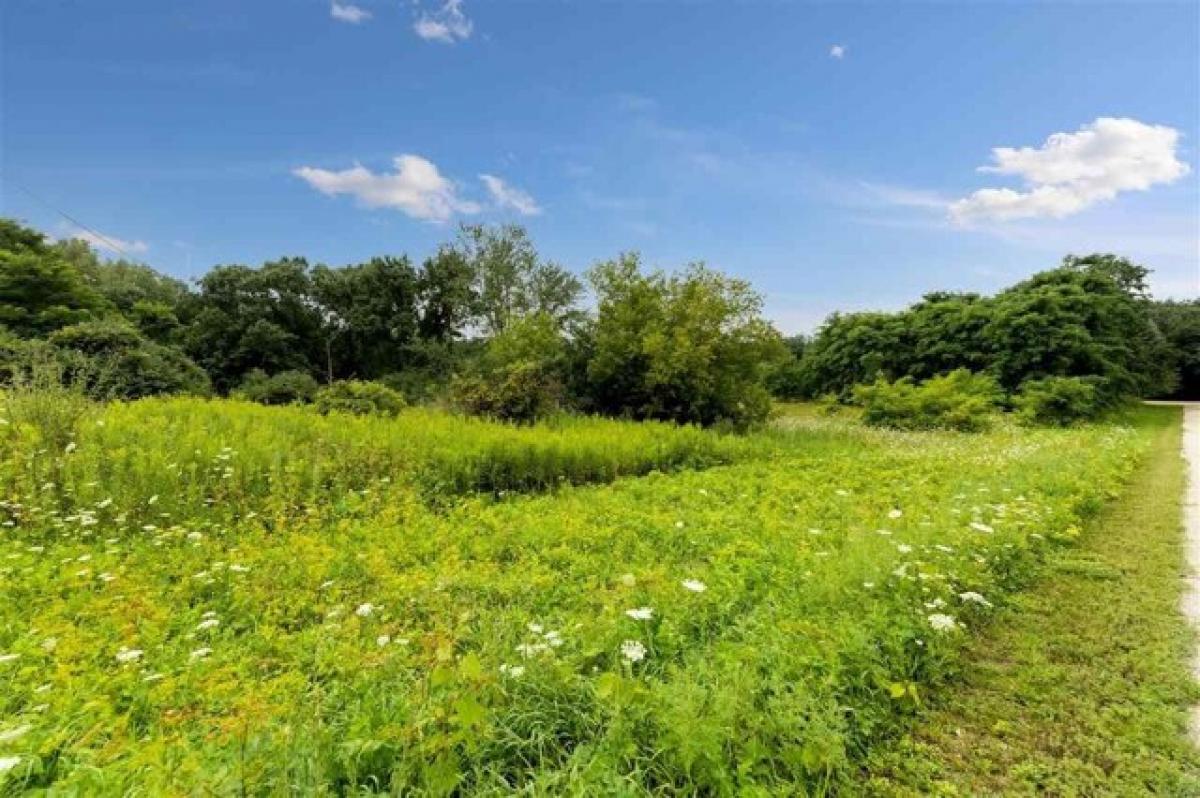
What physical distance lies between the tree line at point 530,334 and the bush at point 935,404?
3359mm

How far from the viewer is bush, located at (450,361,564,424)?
11469mm

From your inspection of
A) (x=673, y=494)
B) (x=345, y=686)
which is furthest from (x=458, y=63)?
(x=345, y=686)

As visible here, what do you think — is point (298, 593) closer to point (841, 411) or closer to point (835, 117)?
point (835, 117)

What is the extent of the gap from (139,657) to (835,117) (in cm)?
1305

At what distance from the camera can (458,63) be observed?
36.4 feet

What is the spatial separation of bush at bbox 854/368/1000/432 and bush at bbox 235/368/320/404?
2121cm

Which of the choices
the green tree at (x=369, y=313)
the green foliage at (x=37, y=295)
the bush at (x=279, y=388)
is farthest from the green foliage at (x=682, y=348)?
the green tree at (x=369, y=313)

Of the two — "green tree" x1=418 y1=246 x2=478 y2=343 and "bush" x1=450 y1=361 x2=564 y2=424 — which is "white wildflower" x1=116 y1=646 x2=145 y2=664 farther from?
"green tree" x1=418 y1=246 x2=478 y2=343

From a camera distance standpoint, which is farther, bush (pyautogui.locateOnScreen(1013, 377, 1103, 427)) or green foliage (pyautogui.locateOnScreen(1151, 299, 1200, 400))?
green foliage (pyautogui.locateOnScreen(1151, 299, 1200, 400))

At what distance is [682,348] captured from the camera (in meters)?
12.9

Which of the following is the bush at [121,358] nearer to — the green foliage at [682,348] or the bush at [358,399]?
the bush at [358,399]

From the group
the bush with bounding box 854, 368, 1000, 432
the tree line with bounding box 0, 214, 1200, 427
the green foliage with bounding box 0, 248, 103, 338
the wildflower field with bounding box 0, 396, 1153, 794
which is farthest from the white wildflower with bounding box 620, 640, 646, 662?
the green foliage with bounding box 0, 248, 103, 338

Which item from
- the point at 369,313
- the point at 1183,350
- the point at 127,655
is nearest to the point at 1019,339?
the point at 1183,350

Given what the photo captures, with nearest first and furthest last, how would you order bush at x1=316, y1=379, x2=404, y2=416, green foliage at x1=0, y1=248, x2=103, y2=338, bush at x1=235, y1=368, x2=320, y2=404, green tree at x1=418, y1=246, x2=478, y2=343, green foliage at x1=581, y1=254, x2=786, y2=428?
bush at x1=316, y1=379, x2=404, y2=416
green foliage at x1=581, y1=254, x2=786, y2=428
green foliage at x1=0, y1=248, x2=103, y2=338
bush at x1=235, y1=368, x2=320, y2=404
green tree at x1=418, y1=246, x2=478, y2=343
